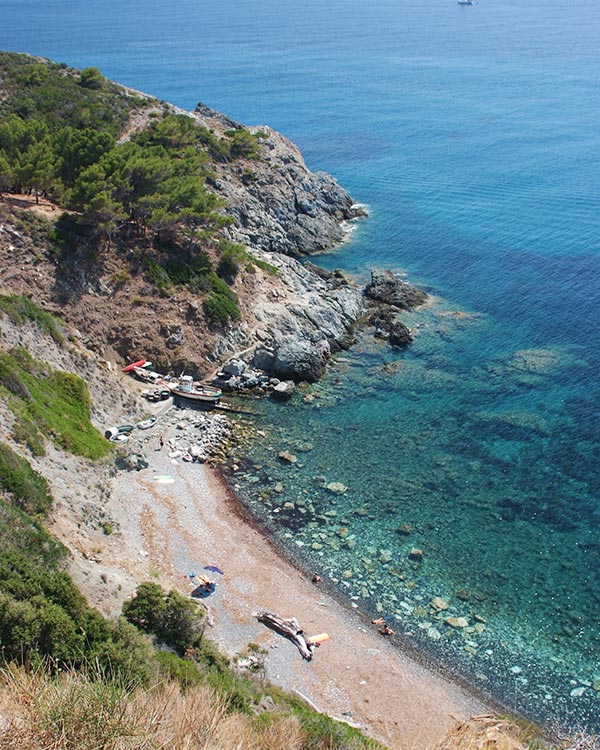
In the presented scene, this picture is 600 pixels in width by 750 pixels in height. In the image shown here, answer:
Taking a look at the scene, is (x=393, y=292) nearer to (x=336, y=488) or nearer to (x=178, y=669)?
(x=336, y=488)

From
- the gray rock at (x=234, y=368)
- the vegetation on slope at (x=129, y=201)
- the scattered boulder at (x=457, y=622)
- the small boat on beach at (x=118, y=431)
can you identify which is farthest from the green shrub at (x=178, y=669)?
the vegetation on slope at (x=129, y=201)

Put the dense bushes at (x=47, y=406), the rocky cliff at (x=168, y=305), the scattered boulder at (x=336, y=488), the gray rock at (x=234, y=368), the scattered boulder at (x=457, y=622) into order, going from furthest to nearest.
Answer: the gray rock at (x=234, y=368) → the rocky cliff at (x=168, y=305) → the scattered boulder at (x=336, y=488) → the dense bushes at (x=47, y=406) → the scattered boulder at (x=457, y=622)

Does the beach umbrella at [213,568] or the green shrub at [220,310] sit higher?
the green shrub at [220,310]

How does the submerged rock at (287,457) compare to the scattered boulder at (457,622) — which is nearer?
the scattered boulder at (457,622)

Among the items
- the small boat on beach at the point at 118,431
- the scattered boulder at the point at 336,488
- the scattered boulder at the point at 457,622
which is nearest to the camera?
the scattered boulder at the point at 457,622

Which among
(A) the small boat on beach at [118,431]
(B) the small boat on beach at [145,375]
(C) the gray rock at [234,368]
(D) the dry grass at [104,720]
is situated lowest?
(A) the small boat on beach at [118,431]

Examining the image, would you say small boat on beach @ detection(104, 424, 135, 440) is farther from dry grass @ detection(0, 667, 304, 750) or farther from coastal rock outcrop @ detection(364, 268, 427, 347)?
dry grass @ detection(0, 667, 304, 750)

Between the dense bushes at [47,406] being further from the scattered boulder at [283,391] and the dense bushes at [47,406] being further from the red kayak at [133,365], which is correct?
the scattered boulder at [283,391]
